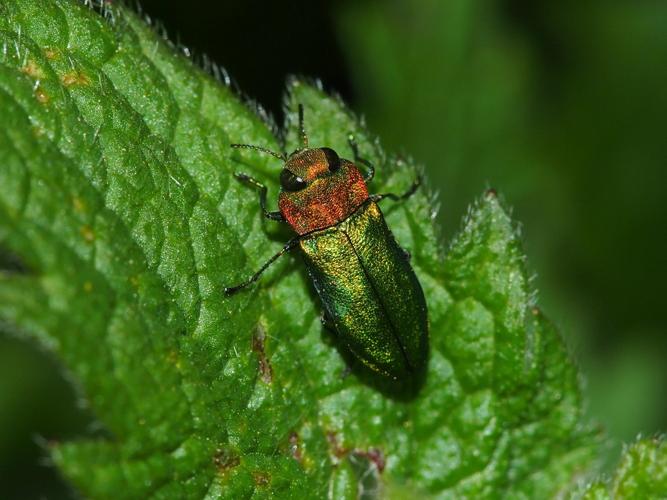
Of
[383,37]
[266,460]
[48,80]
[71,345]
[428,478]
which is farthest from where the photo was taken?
[383,37]

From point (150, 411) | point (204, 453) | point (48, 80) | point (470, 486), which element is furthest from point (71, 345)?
point (470, 486)

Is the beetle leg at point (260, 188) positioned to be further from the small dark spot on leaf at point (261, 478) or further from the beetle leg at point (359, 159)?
the small dark spot on leaf at point (261, 478)

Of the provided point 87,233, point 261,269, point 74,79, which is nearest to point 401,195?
point 261,269

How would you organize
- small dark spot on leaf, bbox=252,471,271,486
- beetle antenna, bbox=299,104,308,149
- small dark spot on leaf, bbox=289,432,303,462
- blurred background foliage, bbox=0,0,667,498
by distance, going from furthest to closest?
blurred background foliage, bbox=0,0,667,498 < beetle antenna, bbox=299,104,308,149 < small dark spot on leaf, bbox=289,432,303,462 < small dark spot on leaf, bbox=252,471,271,486

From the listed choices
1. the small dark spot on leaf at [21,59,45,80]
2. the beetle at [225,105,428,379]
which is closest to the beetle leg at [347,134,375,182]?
the beetle at [225,105,428,379]

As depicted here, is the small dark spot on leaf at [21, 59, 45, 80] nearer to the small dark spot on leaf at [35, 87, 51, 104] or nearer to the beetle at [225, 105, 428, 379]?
the small dark spot on leaf at [35, 87, 51, 104]

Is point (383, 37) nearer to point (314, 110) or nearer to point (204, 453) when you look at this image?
point (314, 110)
